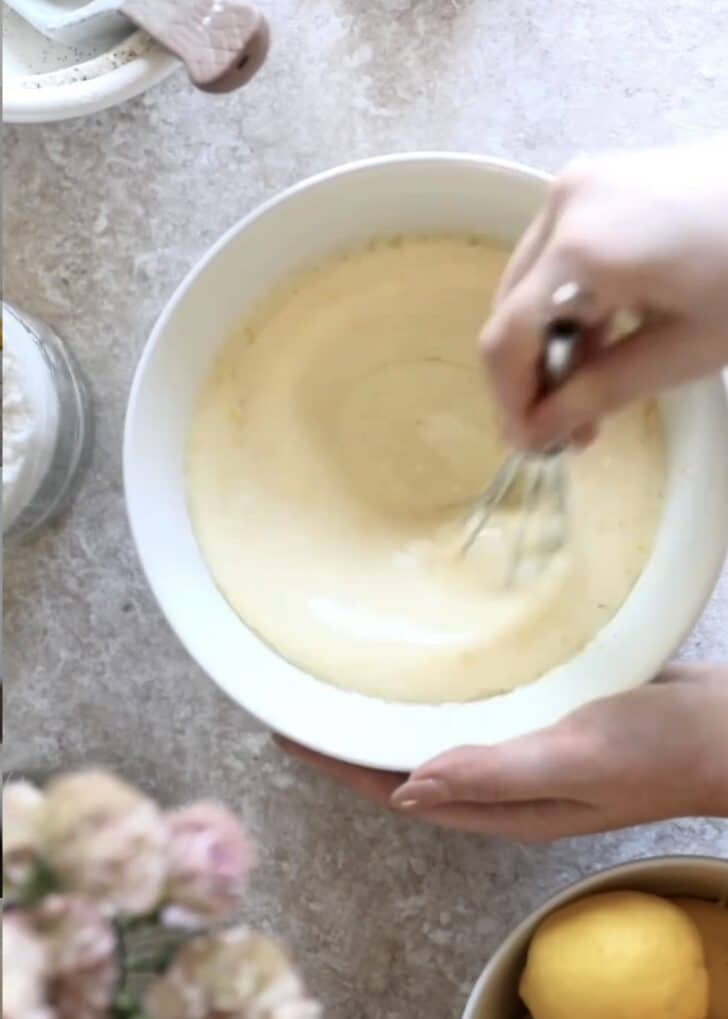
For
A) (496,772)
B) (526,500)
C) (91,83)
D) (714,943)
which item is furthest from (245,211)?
(714,943)

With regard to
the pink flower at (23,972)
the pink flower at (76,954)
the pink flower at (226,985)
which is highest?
the pink flower at (23,972)

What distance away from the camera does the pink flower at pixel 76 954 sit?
0.77ft

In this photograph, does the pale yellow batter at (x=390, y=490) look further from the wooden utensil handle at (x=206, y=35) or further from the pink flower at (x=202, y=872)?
the pink flower at (x=202, y=872)

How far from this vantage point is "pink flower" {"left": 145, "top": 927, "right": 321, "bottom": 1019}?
0.81 feet

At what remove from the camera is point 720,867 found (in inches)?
Result: 20.7

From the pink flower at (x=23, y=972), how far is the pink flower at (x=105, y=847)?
1 centimetres

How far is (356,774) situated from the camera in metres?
0.56

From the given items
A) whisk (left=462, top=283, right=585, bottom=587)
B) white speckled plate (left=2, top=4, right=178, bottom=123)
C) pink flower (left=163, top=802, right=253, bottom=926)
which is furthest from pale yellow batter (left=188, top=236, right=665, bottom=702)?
pink flower (left=163, top=802, right=253, bottom=926)

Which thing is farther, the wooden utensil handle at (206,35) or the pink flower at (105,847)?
the wooden utensil handle at (206,35)

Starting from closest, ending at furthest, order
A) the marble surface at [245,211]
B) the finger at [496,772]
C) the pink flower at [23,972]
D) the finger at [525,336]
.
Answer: the pink flower at [23,972] < the finger at [525,336] < the finger at [496,772] < the marble surface at [245,211]

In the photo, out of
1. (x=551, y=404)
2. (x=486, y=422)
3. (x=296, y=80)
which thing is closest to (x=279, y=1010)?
(x=551, y=404)

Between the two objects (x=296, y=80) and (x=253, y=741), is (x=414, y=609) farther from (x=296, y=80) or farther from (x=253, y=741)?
(x=296, y=80)

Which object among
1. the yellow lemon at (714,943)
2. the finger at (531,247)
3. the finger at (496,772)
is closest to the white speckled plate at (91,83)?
the finger at (531,247)

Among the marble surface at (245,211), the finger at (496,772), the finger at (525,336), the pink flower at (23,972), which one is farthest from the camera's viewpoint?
the marble surface at (245,211)
